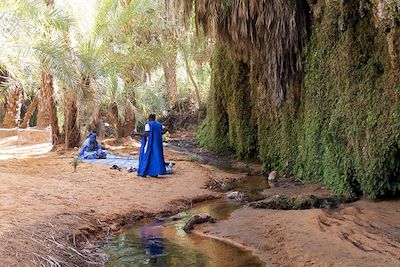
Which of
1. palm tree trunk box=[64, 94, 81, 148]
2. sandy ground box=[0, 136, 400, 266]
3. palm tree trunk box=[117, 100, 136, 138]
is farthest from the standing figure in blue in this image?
palm tree trunk box=[117, 100, 136, 138]

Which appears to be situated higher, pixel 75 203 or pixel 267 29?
pixel 267 29

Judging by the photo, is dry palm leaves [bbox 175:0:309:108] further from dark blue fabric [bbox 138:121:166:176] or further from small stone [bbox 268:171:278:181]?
dark blue fabric [bbox 138:121:166:176]

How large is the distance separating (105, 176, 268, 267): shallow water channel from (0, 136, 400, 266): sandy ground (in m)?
0.25

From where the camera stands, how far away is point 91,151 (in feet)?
52.0

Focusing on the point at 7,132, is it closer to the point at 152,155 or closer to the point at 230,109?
the point at 230,109

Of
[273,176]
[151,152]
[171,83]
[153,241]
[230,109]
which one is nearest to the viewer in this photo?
[153,241]

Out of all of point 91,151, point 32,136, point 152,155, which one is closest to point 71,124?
point 91,151

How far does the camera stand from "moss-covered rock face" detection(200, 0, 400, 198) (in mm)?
8562

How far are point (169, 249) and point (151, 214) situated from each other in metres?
2.33

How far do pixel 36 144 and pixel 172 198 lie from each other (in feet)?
48.2

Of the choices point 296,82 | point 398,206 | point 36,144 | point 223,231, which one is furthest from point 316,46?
point 36,144

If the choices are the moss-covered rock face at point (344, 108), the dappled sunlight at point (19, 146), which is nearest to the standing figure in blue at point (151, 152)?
the moss-covered rock face at point (344, 108)

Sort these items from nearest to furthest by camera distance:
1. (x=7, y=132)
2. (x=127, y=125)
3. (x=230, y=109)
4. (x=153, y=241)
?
1. (x=153, y=241)
2. (x=230, y=109)
3. (x=127, y=125)
4. (x=7, y=132)

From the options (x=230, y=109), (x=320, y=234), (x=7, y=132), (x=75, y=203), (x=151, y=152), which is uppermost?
(x=230, y=109)
